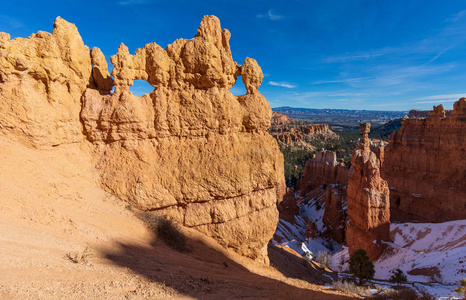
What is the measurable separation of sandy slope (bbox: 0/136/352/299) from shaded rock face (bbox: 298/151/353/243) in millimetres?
26624

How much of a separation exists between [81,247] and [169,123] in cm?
497

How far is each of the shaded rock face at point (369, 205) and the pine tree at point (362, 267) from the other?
6703 mm

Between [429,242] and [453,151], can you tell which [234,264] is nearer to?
[429,242]

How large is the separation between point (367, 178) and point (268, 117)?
613 inches

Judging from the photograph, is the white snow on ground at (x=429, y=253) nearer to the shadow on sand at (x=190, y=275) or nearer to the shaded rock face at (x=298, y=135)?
the shadow on sand at (x=190, y=275)

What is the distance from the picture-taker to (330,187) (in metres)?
37.4

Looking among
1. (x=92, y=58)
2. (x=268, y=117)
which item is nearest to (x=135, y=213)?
(x=92, y=58)

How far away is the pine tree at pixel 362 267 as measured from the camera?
14.8 meters

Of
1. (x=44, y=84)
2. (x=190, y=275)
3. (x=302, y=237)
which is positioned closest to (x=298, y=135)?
(x=302, y=237)

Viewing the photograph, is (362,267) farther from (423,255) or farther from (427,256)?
(423,255)

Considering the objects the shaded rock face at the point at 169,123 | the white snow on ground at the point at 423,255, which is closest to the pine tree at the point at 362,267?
the white snow on ground at the point at 423,255

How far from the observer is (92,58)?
8852mm

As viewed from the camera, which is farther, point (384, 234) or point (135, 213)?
point (384, 234)

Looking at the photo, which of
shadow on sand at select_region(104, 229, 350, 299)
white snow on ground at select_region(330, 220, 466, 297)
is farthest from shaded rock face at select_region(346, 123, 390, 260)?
shadow on sand at select_region(104, 229, 350, 299)
